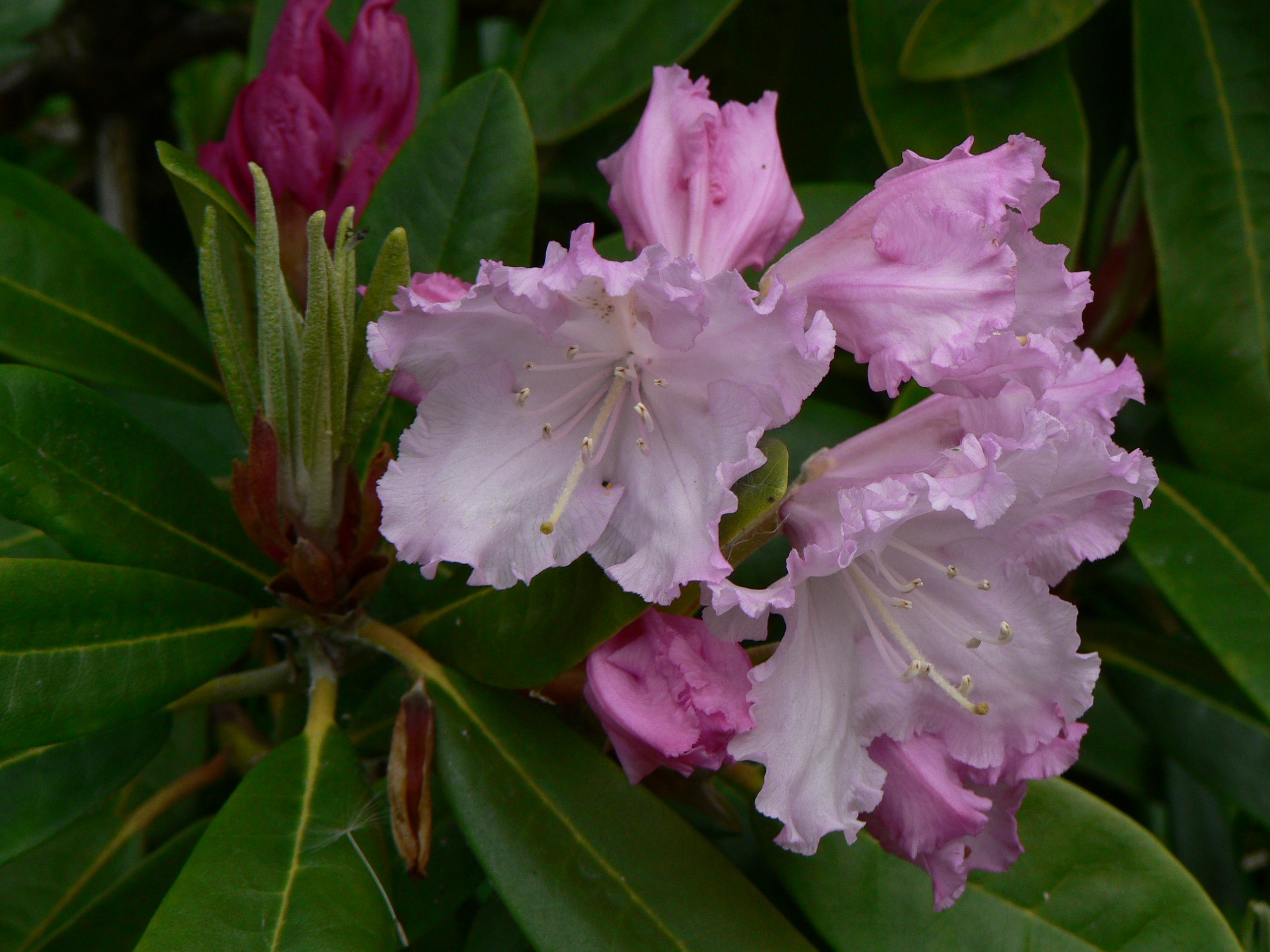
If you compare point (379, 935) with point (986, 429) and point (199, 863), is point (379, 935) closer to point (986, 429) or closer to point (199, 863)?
point (199, 863)

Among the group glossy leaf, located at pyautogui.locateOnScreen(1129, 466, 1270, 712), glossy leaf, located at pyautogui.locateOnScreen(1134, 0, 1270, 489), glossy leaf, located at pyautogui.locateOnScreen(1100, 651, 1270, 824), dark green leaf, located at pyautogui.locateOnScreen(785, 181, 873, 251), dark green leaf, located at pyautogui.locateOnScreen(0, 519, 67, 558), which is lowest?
glossy leaf, located at pyautogui.locateOnScreen(1100, 651, 1270, 824)

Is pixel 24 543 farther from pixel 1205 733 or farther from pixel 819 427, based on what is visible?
pixel 1205 733

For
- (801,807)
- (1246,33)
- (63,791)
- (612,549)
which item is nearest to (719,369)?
(612,549)

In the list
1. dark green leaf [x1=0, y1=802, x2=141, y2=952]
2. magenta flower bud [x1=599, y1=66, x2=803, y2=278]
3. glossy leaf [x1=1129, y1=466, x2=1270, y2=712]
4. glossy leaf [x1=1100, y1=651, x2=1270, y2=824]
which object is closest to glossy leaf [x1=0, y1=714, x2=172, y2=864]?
dark green leaf [x1=0, y1=802, x2=141, y2=952]

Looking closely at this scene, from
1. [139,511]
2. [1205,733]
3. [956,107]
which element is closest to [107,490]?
[139,511]

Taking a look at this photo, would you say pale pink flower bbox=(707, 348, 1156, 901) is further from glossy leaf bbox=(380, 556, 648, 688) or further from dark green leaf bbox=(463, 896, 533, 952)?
dark green leaf bbox=(463, 896, 533, 952)

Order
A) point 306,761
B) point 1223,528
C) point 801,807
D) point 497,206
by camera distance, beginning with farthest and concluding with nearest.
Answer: point 1223,528 → point 497,206 → point 306,761 → point 801,807
